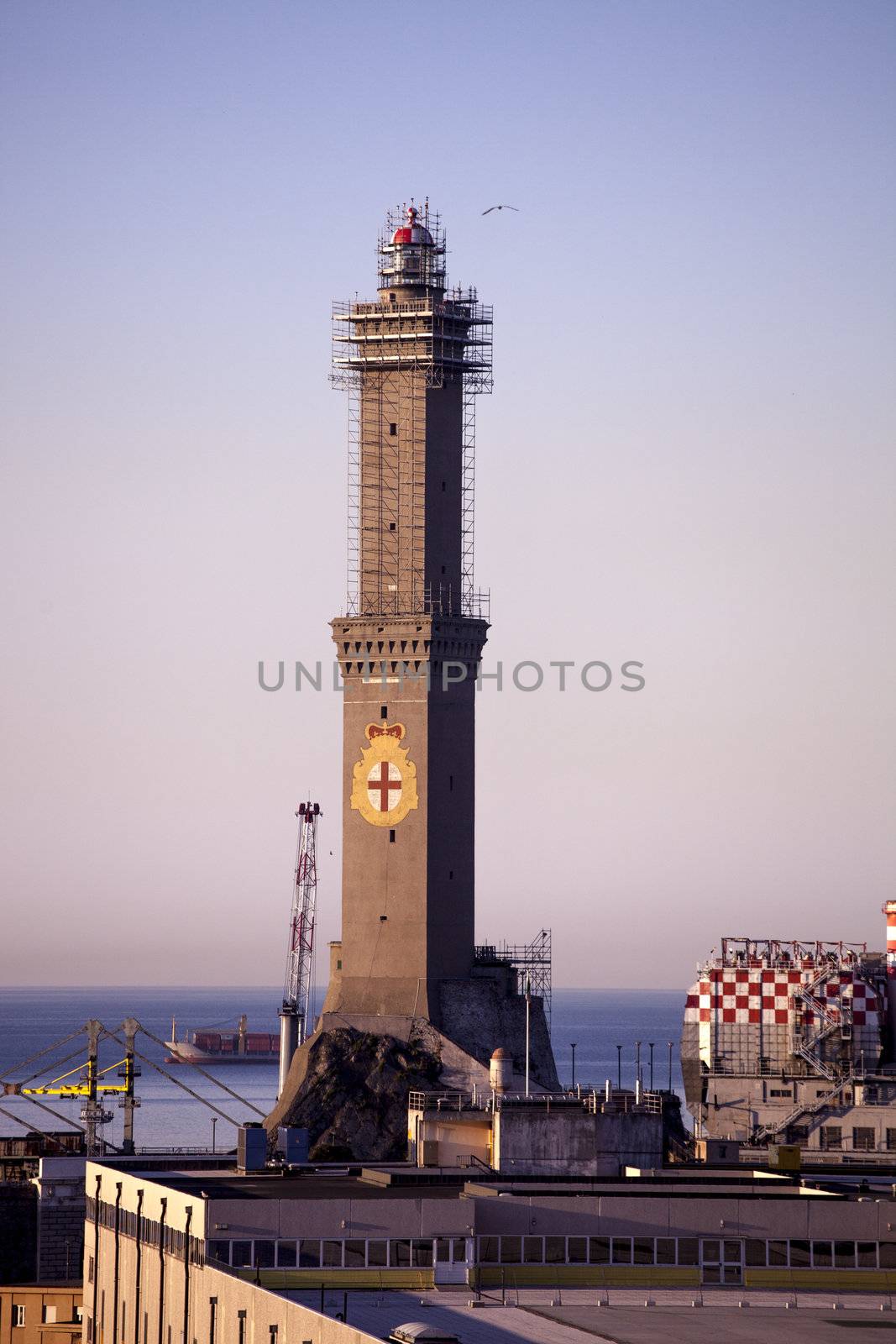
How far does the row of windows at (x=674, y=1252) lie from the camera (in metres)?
74.4

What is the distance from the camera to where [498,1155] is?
92.2 meters

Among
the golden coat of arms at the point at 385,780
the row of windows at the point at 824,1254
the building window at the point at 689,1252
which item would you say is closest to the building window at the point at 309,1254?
the building window at the point at 689,1252

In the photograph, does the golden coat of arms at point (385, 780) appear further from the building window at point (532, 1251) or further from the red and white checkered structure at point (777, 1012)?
the building window at point (532, 1251)

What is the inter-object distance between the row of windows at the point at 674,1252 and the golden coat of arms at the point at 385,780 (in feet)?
220

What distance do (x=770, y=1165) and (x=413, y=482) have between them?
180 feet

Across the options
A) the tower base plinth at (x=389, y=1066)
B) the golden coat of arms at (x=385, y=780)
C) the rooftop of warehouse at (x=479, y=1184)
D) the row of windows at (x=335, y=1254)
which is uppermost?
the golden coat of arms at (x=385, y=780)

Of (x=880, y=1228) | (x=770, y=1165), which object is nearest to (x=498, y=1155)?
(x=770, y=1165)

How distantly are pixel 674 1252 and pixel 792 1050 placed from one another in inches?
2181

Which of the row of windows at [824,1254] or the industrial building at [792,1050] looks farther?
the industrial building at [792,1050]

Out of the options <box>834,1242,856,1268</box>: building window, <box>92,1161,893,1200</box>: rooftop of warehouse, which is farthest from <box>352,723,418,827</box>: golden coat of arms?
<box>834,1242,856,1268</box>: building window

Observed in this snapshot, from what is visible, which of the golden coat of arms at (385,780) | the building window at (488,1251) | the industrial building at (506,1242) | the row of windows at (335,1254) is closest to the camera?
the industrial building at (506,1242)

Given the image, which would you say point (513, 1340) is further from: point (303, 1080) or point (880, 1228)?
point (303, 1080)

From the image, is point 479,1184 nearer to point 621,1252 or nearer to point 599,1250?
point 599,1250

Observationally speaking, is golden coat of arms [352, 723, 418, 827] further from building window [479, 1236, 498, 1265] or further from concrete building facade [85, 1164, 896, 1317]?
building window [479, 1236, 498, 1265]
